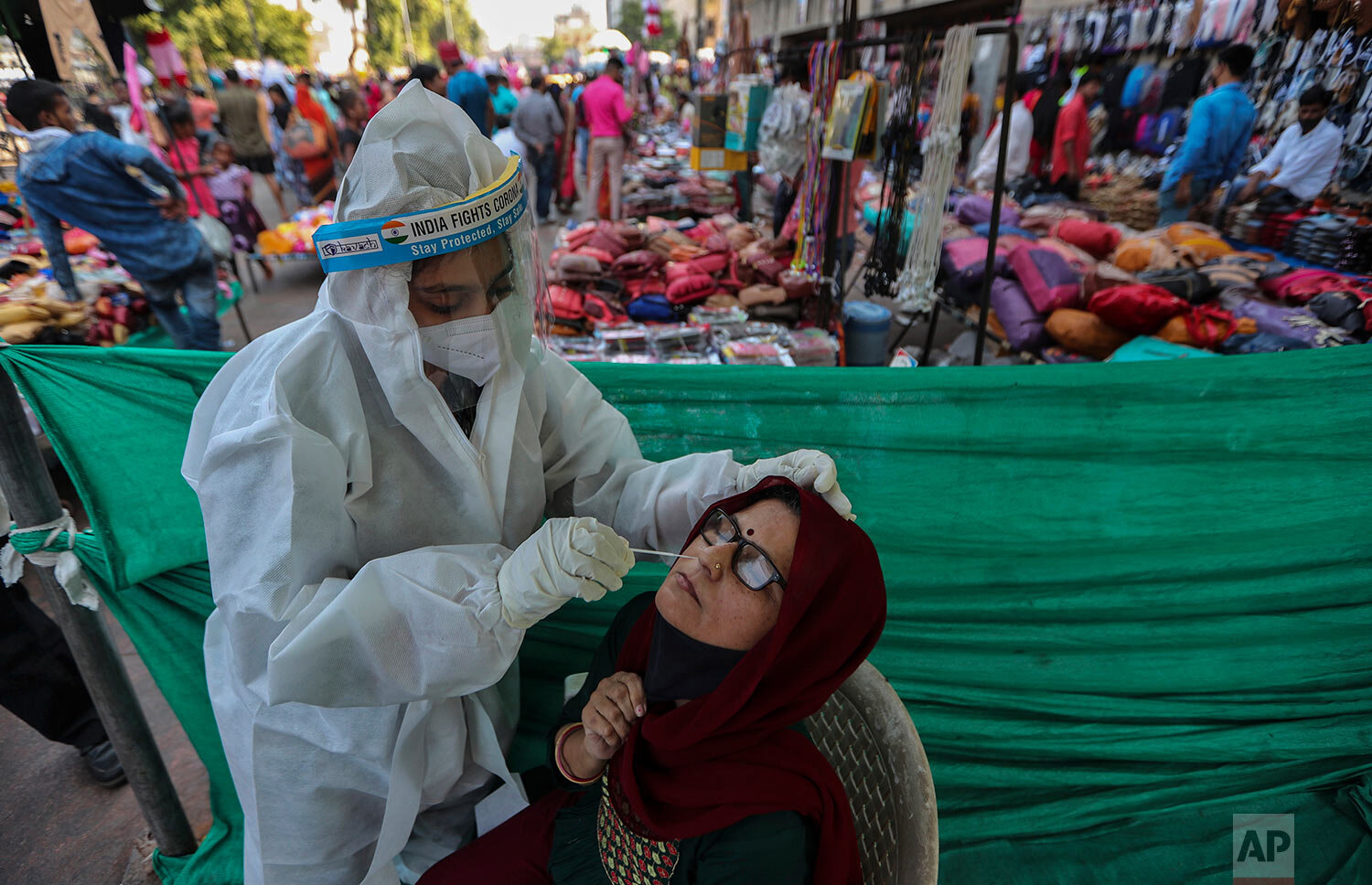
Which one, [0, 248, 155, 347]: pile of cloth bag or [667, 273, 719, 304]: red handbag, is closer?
[0, 248, 155, 347]: pile of cloth bag

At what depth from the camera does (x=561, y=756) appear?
1423mm

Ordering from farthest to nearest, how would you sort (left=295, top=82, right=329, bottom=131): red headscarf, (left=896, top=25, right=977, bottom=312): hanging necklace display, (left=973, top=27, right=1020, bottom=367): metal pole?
(left=295, top=82, right=329, bottom=131): red headscarf < (left=896, top=25, right=977, bottom=312): hanging necklace display < (left=973, top=27, right=1020, bottom=367): metal pole

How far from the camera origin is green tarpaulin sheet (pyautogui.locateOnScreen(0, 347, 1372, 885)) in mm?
1858

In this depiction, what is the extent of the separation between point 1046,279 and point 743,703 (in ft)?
15.2

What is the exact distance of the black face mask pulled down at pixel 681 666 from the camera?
3.98 ft

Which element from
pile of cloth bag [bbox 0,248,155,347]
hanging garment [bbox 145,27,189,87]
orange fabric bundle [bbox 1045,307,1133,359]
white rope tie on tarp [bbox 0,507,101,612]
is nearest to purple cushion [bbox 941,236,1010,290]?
orange fabric bundle [bbox 1045,307,1133,359]

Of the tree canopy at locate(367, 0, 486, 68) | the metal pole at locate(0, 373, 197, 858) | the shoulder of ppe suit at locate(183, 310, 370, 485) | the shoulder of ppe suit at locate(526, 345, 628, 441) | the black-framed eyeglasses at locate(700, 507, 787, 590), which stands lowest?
the metal pole at locate(0, 373, 197, 858)

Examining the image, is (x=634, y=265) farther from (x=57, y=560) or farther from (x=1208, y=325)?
(x=57, y=560)

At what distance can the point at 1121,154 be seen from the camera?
31.8 feet

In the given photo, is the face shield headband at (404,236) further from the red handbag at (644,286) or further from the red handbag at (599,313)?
the red handbag at (644,286)

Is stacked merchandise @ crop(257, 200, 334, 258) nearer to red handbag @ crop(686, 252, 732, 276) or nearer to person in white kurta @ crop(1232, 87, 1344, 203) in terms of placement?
red handbag @ crop(686, 252, 732, 276)

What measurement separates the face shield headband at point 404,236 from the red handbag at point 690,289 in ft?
12.8

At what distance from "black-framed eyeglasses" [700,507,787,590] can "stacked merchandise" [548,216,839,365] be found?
9.13 feet

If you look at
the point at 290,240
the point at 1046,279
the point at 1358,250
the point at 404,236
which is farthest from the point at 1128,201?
the point at 290,240
